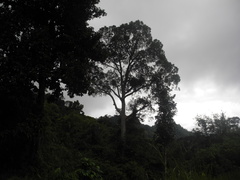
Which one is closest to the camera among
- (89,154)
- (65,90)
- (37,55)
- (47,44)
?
(37,55)

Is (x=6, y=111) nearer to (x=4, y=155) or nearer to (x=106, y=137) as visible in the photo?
(x=4, y=155)

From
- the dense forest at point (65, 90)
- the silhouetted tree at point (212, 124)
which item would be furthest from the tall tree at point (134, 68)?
the silhouetted tree at point (212, 124)

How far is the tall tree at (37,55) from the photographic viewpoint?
6109 millimetres

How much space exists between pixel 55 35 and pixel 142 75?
888cm

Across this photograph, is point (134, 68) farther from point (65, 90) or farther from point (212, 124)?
point (212, 124)

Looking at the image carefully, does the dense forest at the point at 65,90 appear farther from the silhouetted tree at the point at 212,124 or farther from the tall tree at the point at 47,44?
the silhouetted tree at the point at 212,124

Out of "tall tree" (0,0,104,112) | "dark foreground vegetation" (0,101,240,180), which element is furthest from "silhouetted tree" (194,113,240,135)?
"tall tree" (0,0,104,112)

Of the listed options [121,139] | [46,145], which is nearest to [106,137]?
[121,139]

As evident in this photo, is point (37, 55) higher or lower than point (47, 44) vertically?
lower

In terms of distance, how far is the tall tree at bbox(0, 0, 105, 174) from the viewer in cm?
611

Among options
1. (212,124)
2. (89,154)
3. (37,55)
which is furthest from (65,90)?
(212,124)

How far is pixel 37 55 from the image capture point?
248 inches

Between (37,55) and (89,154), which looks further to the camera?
(89,154)

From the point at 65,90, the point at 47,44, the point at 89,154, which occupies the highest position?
the point at 47,44
